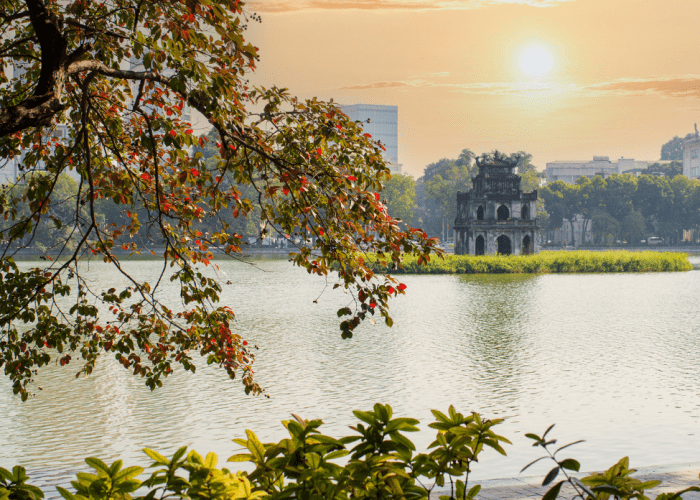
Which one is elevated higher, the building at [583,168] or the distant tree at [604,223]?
the building at [583,168]

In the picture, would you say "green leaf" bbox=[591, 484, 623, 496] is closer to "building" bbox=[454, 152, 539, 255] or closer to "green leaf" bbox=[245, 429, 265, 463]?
"green leaf" bbox=[245, 429, 265, 463]

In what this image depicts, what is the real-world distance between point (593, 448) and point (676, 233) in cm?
9584

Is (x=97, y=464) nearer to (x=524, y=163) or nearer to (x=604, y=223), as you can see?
(x=604, y=223)

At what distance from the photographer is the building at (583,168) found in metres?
158

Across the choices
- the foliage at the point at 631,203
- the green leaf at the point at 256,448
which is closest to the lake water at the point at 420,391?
the green leaf at the point at 256,448

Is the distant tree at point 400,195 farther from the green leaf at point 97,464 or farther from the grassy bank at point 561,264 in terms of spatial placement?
the green leaf at point 97,464

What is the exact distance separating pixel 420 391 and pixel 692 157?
14093 cm

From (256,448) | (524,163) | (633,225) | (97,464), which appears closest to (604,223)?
(633,225)

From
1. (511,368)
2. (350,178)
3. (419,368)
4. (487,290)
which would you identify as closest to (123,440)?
(350,178)

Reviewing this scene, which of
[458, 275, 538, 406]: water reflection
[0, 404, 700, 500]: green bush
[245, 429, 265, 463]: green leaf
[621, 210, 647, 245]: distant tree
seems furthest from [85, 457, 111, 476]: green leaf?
[621, 210, 647, 245]: distant tree

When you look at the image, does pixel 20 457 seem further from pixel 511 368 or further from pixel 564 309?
pixel 564 309

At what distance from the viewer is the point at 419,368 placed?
44.8 ft

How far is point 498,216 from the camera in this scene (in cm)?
5250

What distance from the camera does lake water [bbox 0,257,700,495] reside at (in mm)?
8688
